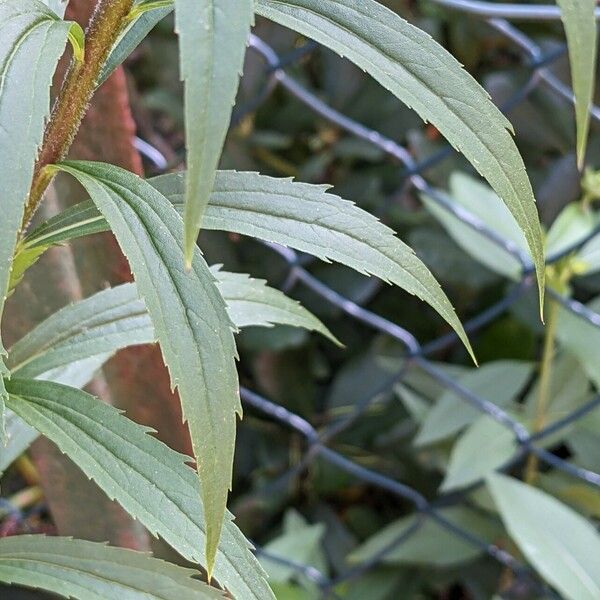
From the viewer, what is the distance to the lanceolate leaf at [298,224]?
0.26 m

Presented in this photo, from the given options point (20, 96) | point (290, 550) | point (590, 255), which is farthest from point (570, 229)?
point (20, 96)

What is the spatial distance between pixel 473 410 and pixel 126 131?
0.42m

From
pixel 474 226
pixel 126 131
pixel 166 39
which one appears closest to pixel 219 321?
pixel 126 131

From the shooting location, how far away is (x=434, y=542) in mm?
786

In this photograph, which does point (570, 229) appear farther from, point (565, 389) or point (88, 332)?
point (88, 332)

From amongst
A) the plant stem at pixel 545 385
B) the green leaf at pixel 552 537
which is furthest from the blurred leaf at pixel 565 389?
the green leaf at pixel 552 537

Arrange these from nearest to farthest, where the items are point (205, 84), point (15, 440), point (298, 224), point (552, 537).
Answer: point (205, 84)
point (298, 224)
point (15, 440)
point (552, 537)

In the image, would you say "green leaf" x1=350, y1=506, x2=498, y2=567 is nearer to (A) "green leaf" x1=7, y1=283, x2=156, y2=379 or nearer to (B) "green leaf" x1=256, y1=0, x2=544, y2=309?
(A) "green leaf" x1=7, y1=283, x2=156, y2=379

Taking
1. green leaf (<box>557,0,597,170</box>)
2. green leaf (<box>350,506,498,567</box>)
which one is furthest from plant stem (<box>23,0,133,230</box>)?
green leaf (<box>350,506,498,567</box>)

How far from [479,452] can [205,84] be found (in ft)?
1.98

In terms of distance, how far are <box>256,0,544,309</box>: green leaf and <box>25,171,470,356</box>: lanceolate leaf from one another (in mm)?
43

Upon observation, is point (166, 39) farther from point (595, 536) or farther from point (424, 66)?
point (424, 66)

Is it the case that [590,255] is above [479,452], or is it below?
above

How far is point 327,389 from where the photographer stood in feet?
3.26
